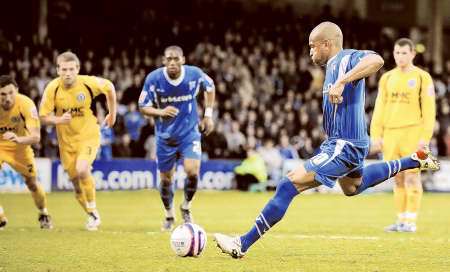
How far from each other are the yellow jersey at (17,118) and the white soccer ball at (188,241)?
165 inches

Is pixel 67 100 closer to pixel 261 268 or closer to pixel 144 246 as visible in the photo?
pixel 144 246

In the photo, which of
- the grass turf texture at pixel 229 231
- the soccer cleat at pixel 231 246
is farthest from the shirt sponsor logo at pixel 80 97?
the soccer cleat at pixel 231 246

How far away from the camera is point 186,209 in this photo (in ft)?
41.0

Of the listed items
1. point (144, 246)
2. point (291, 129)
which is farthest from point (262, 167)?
point (144, 246)

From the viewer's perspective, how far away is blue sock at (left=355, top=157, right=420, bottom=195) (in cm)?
941

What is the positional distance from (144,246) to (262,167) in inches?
523

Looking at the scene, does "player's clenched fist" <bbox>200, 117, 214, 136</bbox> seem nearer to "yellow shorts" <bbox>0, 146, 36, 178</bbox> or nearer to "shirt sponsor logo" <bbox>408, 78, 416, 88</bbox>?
"yellow shorts" <bbox>0, 146, 36, 178</bbox>

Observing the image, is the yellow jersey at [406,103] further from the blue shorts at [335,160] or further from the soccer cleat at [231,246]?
the soccer cleat at [231,246]

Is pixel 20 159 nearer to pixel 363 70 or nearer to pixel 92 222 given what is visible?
pixel 92 222

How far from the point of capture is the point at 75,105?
12.6m

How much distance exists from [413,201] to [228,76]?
14.3m

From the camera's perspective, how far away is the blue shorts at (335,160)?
28.3ft

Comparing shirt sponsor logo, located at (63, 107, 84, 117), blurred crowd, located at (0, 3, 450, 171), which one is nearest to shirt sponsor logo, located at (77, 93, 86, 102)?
shirt sponsor logo, located at (63, 107, 84, 117)

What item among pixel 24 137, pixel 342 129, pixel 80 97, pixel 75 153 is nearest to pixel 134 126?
pixel 75 153
